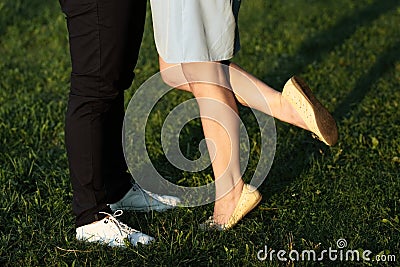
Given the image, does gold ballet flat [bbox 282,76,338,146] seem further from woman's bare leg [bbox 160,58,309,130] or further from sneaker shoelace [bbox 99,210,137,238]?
sneaker shoelace [bbox 99,210,137,238]

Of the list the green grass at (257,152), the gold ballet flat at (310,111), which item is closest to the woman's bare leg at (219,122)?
the green grass at (257,152)

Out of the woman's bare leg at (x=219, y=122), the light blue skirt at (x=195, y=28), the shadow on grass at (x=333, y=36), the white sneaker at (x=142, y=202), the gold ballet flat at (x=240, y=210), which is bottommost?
the shadow on grass at (x=333, y=36)

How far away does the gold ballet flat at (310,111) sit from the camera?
3328 millimetres

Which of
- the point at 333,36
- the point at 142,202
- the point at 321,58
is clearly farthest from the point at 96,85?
the point at 333,36

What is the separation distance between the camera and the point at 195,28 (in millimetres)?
3150

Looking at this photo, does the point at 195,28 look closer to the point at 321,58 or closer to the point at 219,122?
the point at 219,122

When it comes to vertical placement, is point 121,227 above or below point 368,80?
above

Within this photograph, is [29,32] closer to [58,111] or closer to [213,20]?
[58,111]

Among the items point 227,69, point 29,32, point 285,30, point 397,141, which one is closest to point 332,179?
point 397,141

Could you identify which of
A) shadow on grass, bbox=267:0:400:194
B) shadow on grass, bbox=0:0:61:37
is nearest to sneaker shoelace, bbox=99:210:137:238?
shadow on grass, bbox=267:0:400:194

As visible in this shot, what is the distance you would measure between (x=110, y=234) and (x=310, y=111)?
0.95 meters

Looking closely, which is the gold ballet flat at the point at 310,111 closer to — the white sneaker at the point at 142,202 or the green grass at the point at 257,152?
the green grass at the point at 257,152

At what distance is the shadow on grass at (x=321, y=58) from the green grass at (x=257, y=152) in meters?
0.01

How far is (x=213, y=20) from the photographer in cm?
320
